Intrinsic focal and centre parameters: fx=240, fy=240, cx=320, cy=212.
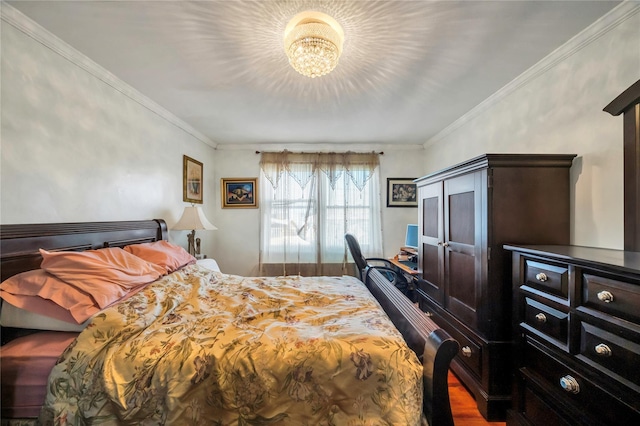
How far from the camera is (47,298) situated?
1169mm

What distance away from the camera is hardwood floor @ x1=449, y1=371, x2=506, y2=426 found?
1.56 metres

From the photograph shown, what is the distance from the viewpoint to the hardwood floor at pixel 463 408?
5.10 ft

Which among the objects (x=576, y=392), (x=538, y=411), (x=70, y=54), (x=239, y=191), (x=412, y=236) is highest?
(x=70, y=54)

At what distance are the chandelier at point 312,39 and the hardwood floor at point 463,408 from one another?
244cm

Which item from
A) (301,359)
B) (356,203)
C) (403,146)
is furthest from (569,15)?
(356,203)

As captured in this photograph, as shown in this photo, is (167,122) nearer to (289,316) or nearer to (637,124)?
(289,316)

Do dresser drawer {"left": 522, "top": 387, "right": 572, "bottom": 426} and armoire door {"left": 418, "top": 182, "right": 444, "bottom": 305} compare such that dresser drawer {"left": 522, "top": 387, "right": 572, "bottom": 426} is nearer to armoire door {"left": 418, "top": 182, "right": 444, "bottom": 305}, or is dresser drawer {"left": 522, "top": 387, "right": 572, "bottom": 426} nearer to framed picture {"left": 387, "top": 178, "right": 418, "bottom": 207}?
armoire door {"left": 418, "top": 182, "right": 444, "bottom": 305}

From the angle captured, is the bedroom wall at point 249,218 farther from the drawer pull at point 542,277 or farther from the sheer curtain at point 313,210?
the drawer pull at point 542,277

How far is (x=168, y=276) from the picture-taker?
5.75 feet

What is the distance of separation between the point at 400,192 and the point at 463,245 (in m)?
2.22

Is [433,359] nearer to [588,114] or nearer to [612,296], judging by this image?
[612,296]

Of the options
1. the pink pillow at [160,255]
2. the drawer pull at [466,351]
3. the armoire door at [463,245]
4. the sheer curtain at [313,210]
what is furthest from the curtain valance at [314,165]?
the drawer pull at [466,351]

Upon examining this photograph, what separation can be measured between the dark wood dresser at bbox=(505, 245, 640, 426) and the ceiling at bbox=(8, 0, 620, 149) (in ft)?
4.42

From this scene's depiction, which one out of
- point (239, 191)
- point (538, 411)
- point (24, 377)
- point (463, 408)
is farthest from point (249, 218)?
point (538, 411)
